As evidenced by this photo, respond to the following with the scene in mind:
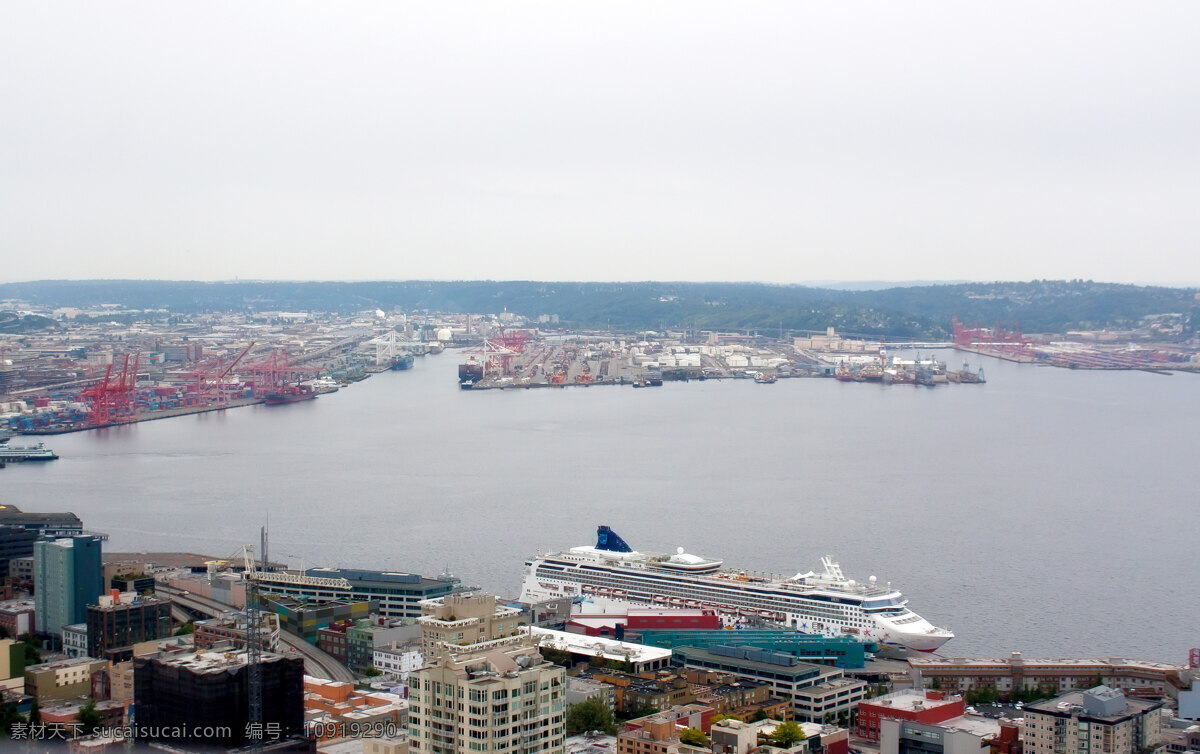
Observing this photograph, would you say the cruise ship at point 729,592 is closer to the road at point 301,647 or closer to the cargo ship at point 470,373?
the road at point 301,647

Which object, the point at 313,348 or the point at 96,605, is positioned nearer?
the point at 96,605

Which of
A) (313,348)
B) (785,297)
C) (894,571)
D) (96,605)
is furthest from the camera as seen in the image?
(785,297)

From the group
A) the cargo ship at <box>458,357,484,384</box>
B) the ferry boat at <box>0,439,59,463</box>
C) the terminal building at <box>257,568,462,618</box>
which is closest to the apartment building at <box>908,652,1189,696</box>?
the terminal building at <box>257,568,462,618</box>

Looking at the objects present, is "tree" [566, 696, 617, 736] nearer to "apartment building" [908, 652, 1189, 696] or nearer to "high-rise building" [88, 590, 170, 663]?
"apartment building" [908, 652, 1189, 696]

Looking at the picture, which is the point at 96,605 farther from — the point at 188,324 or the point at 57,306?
the point at 57,306

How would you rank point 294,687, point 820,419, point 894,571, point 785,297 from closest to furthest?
point 294,687, point 894,571, point 820,419, point 785,297

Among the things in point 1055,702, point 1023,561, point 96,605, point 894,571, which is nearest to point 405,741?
point 1055,702
